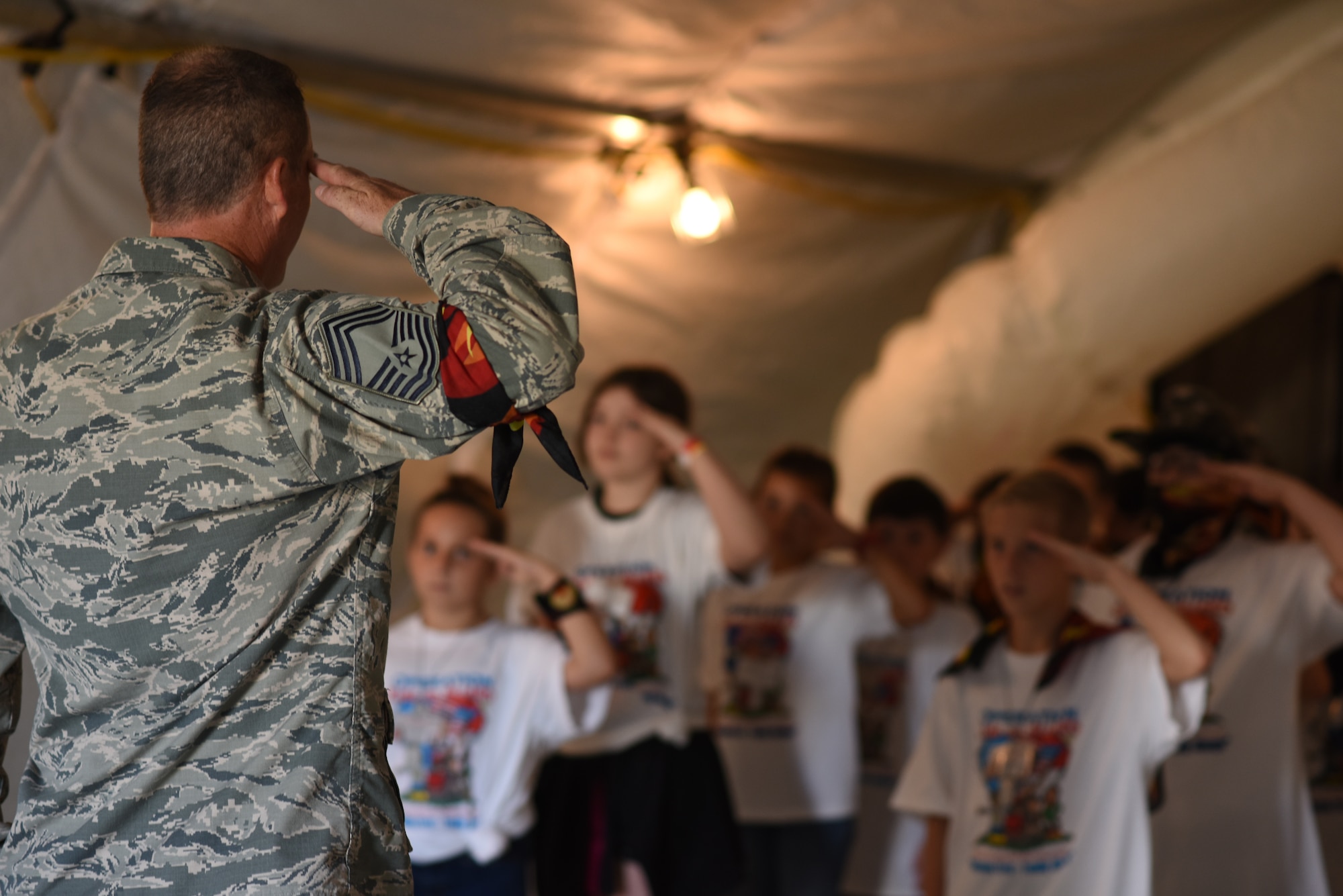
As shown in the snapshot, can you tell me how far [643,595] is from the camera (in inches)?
106

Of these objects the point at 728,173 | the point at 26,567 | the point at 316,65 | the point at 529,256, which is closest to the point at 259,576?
the point at 26,567

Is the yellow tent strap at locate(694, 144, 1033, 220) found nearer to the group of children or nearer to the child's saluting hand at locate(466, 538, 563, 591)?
the group of children

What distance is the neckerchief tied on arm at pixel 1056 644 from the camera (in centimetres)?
236

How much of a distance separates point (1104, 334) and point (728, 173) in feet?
4.87

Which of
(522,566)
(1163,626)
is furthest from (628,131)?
(1163,626)

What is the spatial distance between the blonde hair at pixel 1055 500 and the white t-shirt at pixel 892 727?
2.16 ft

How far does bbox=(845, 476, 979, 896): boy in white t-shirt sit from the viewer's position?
3.08 m

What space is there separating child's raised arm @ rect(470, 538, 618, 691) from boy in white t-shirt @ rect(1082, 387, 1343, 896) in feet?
3.99

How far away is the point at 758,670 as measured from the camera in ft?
10.2

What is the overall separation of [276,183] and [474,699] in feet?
4.90

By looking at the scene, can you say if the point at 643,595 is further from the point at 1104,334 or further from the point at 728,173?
the point at 1104,334

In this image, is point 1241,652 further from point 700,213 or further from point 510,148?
point 510,148

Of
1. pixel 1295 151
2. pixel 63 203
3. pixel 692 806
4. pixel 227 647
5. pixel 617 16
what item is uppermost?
pixel 1295 151

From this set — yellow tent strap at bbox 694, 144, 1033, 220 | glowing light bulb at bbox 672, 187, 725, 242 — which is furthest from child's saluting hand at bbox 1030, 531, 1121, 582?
yellow tent strap at bbox 694, 144, 1033, 220
